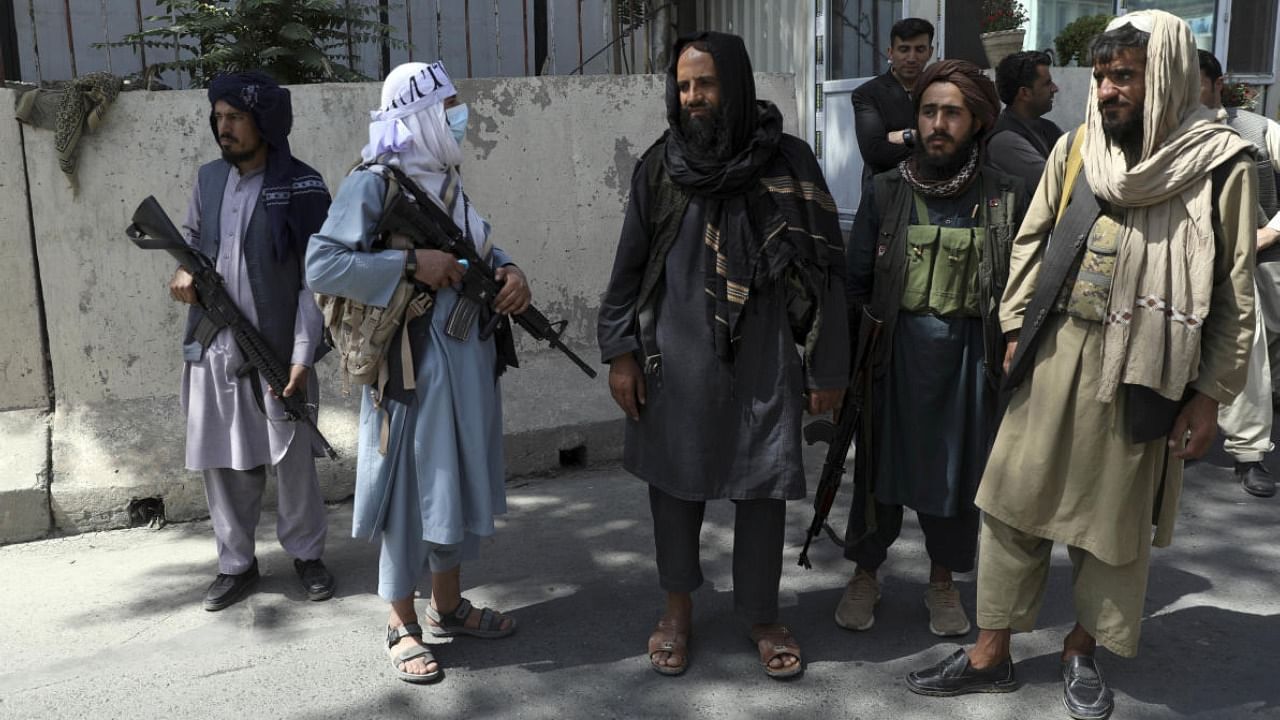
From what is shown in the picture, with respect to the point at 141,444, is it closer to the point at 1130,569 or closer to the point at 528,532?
the point at 528,532

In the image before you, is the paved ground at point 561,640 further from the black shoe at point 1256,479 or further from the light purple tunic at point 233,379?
the light purple tunic at point 233,379

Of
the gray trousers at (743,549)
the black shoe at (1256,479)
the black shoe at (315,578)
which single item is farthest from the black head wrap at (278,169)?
the black shoe at (1256,479)

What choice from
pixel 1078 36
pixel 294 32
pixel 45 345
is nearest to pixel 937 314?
pixel 45 345

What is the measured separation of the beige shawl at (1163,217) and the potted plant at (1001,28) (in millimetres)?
4812

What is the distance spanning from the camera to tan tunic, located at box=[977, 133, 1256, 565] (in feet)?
9.37

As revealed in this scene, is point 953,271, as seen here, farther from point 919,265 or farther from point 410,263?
point 410,263

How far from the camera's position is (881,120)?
5562 millimetres

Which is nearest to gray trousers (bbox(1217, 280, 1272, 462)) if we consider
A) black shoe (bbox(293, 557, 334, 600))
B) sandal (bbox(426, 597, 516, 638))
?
sandal (bbox(426, 597, 516, 638))

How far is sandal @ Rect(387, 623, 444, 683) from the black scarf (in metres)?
1.30

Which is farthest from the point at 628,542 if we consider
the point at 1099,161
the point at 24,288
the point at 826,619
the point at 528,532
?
the point at 24,288

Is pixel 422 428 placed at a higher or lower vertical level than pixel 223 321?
lower

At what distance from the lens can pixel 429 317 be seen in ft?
10.7

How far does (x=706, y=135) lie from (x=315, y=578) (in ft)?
7.17

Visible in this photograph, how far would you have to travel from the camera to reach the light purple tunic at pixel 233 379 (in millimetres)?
3801
